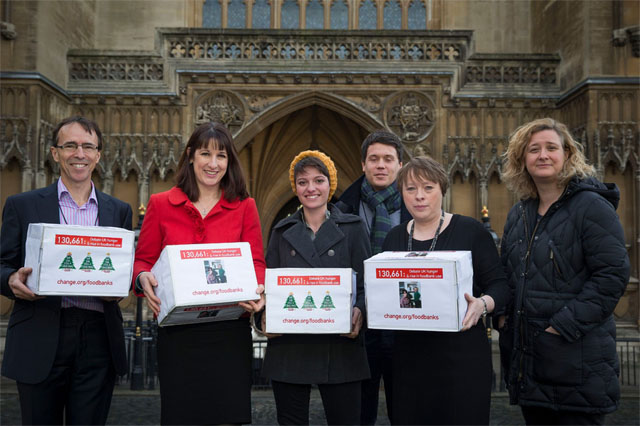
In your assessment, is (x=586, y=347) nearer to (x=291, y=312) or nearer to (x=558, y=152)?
(x=558, y=152)

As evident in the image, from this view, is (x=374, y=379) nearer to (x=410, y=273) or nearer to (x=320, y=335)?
(x=320, y=335)

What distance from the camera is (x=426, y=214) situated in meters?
2.67

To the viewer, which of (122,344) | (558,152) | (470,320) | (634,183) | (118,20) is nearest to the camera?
(470,320)

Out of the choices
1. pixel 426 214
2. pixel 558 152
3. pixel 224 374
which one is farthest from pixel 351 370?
pixel 558 152

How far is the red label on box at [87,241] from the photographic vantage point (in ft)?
8.37

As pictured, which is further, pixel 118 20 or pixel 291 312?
pixel 118 20

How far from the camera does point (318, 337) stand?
2.73m

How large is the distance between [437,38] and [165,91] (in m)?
5.57

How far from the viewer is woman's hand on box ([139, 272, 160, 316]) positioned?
2512 mm

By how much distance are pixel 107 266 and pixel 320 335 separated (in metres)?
0.99

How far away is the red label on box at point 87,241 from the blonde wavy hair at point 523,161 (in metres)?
1.77

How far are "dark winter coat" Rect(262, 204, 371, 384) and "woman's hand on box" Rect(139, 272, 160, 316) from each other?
55 centimetres

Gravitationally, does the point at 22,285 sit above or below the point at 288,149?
below

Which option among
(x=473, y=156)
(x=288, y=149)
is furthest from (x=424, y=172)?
(x=288, y=149)
